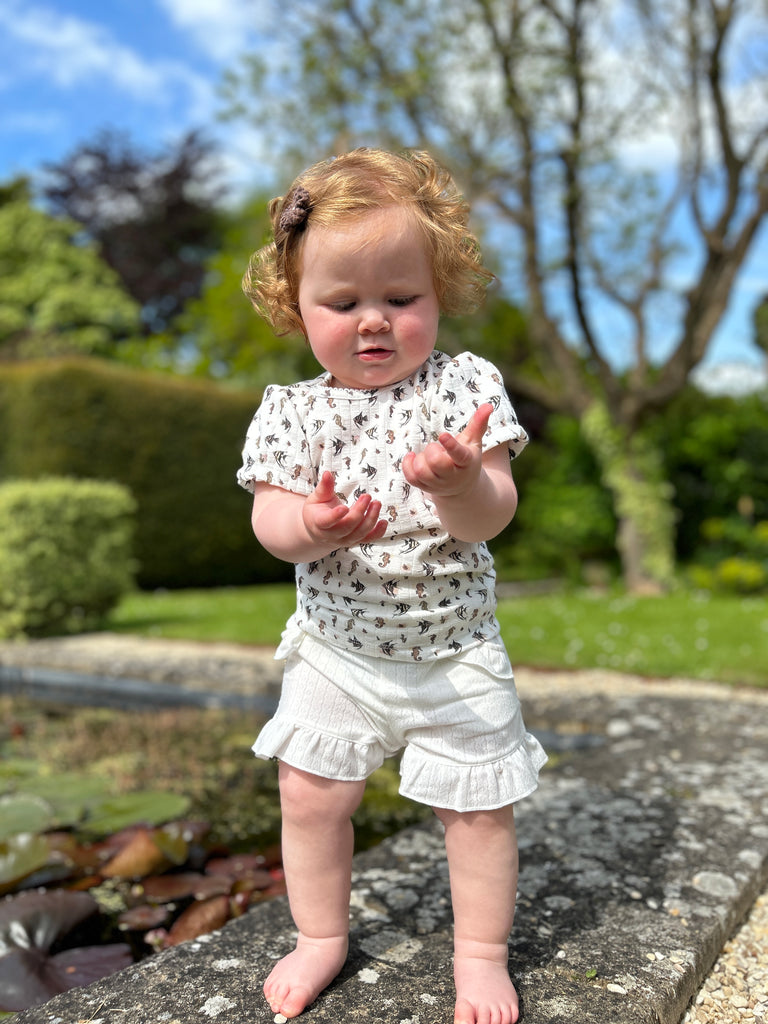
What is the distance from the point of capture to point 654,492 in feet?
30.8

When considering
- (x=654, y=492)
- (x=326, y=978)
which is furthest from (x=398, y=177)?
(x=654, y=492)

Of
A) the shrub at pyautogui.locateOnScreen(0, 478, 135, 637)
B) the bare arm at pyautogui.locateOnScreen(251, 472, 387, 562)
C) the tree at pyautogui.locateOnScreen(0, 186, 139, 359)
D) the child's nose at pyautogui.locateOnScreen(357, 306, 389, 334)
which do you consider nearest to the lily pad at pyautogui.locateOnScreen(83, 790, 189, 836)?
the bare arm at pyautogui.locateOnScreen(251, 472, 387, 562)

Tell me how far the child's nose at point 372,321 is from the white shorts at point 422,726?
20.3 inches

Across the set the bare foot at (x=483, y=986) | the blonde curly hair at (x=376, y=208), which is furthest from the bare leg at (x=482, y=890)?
the blonde curly hair at (x=376, y=208)

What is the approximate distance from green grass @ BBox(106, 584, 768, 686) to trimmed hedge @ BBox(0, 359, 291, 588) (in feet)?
6.85

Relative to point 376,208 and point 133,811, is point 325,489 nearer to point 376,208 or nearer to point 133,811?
point 376,208

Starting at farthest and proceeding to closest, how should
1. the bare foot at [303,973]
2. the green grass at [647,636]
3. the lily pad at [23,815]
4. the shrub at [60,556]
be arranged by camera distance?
1. the shrub at [60,556]
2. the green grass at [647,636]
3. the lily pad at [23,815]
4. the bare foot at [303,973]

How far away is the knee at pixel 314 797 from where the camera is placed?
1.39m

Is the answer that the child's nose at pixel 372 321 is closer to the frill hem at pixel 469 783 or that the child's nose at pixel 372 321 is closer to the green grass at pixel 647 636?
the frill hem at pixel 469 783

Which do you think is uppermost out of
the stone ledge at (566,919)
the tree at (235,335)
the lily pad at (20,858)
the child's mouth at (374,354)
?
the tree at (235,335)

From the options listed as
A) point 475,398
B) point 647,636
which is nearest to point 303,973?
point 475,398

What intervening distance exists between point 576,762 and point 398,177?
1.73m

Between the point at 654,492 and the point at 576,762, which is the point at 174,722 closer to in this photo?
the point at 576,762

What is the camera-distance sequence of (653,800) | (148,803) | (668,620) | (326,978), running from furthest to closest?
(668,620)
(148,803)
(653,800)
(326,978)
